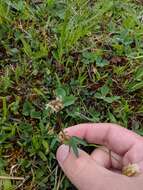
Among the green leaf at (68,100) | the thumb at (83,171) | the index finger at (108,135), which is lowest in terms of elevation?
the thumb at (83,171)

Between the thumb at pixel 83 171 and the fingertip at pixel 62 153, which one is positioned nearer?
the thumb at pixel 83 171

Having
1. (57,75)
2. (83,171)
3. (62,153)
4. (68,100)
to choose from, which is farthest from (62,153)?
(57,75)

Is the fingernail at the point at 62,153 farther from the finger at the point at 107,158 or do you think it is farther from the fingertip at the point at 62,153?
the finger at the point at 107,158

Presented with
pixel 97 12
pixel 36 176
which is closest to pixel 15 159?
pixel 36 176

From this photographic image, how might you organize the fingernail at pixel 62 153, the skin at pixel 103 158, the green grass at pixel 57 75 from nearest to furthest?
the skin at pixel 103 158 < the fingernail at pixel 62 153 < the green grass at pixel 57 75

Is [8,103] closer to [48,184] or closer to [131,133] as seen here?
[48,184]

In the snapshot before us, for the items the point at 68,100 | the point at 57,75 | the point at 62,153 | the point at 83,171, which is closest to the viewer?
Answer: the point at 83,171

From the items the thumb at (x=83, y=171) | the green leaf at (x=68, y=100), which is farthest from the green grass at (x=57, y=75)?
the thumb at (x=83, y=171)

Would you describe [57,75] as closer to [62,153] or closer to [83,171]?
[62,153]
